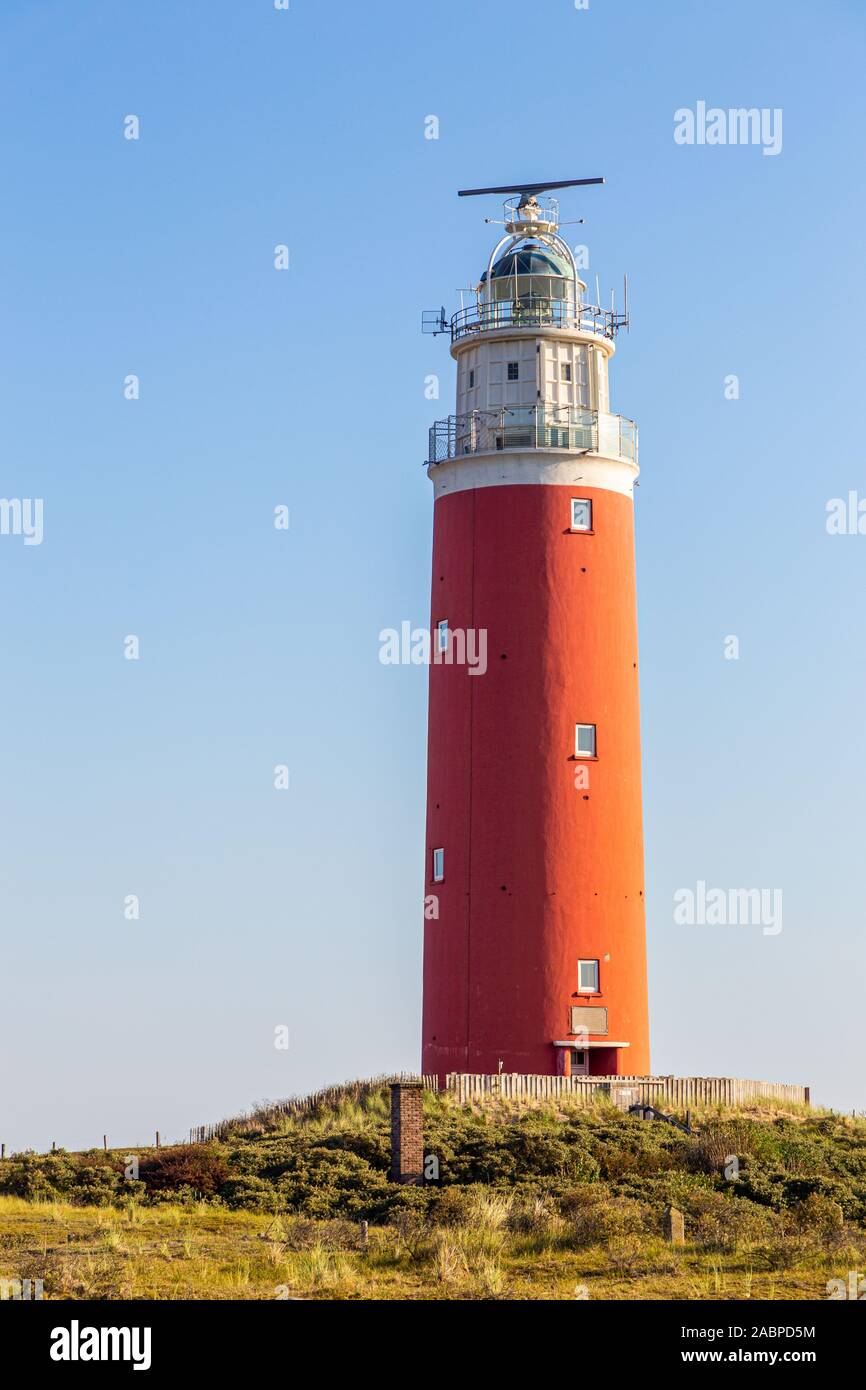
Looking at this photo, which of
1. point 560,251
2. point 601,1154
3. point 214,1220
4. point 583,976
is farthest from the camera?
point 560,251

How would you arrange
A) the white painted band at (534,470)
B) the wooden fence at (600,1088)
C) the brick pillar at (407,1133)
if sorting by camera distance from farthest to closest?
the white painted band at (534,470), the wooden fence at (600,1088), the brick pillar at (407,1133)

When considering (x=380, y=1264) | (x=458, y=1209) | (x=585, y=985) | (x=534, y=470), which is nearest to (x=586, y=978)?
(x=585, y=985)

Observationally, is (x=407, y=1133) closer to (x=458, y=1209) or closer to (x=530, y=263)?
(x=458, y=1209)

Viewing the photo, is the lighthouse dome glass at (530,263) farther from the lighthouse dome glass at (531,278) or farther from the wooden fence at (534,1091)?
the wooden fence at (534,1091)

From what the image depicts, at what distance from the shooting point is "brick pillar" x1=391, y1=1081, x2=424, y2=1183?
3425 centimetres

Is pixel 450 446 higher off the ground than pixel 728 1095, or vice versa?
pixel 450 446

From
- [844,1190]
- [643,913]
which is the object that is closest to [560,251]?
[643,913]

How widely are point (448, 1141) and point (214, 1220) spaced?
4752mm

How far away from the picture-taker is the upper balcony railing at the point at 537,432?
1699 inches

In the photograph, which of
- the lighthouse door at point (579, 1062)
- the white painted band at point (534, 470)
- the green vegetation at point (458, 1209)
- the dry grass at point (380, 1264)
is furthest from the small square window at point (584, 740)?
the dry grass at point (380, 1264)

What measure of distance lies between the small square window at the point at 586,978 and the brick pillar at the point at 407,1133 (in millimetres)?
7455

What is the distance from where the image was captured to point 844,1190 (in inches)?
1353
